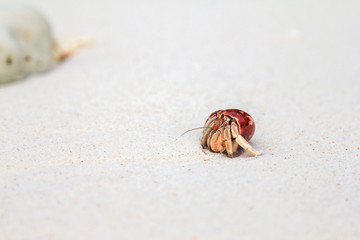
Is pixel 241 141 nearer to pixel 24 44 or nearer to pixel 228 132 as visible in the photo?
pixel 228 132

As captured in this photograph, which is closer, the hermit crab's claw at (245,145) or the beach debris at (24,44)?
the hermit crab's claw at (245,145)

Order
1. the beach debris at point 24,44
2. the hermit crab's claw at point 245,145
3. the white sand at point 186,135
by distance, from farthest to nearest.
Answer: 1. the beach debris at point 24,44
2. the hermit crab's claw at point 245,145
3. the white sand at point 186,135

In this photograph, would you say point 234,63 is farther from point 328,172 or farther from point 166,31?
point 328,172

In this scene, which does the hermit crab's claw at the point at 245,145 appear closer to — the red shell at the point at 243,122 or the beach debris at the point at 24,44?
the red shell at the point at 243,122

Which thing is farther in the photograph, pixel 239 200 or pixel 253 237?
pixel 239 200

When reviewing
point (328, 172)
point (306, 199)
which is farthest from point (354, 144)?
point (306, 199)

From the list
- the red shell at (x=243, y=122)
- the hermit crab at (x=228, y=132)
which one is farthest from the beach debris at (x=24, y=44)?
the red shell at (x=243, y=122)

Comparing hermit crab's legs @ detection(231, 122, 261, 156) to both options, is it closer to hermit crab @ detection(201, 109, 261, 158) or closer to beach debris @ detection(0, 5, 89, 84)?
hermit crab @ detection(201, 109, 261, 158)

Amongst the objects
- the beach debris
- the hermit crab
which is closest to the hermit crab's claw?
the hermit crab
